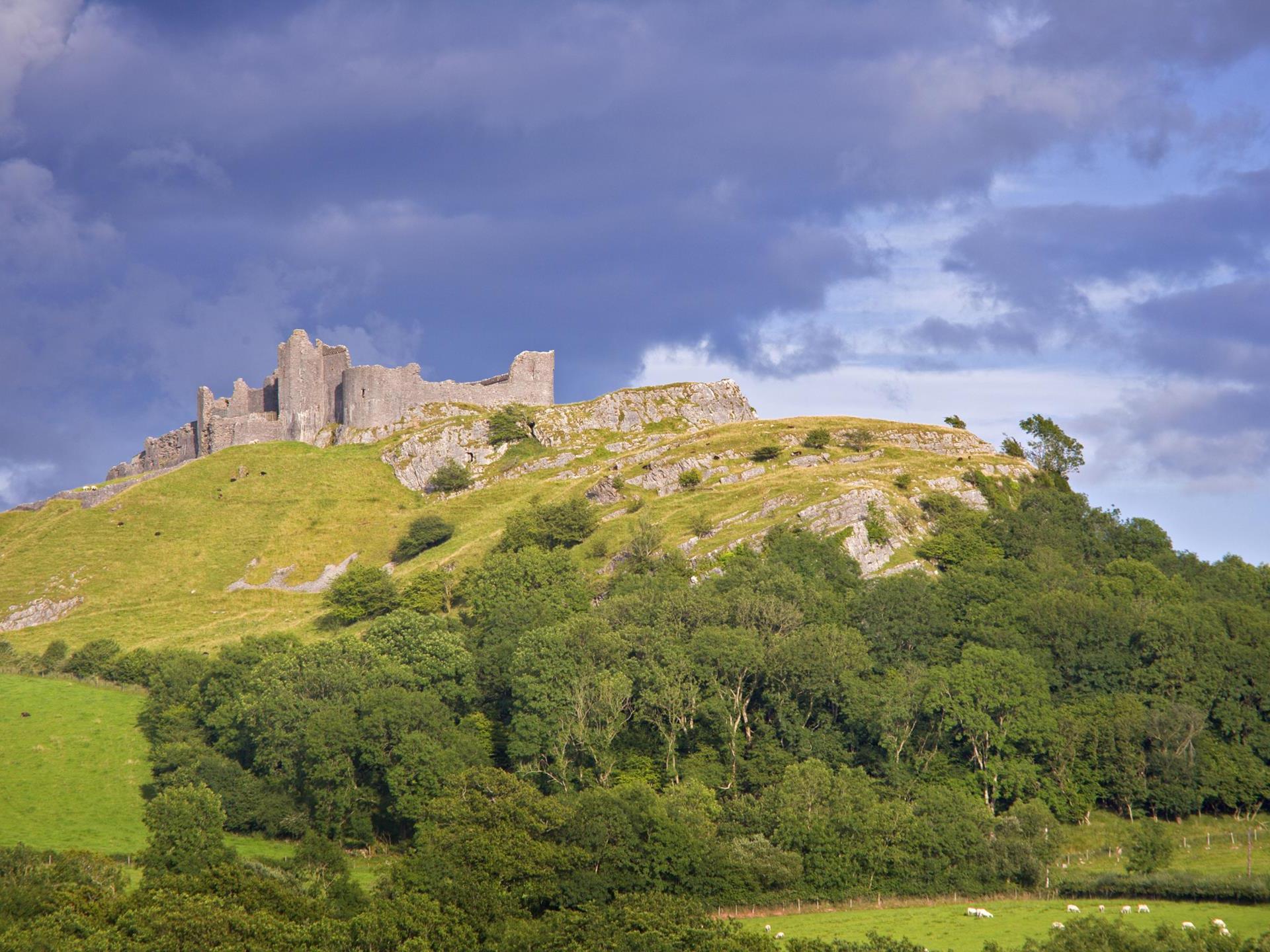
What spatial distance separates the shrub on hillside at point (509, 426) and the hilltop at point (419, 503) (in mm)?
903

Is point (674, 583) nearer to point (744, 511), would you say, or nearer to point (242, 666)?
point (744, 511)

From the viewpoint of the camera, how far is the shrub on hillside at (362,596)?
103000 millimetres

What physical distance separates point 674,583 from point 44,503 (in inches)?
3092

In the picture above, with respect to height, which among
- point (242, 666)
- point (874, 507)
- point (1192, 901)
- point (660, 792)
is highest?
point (874, 507)

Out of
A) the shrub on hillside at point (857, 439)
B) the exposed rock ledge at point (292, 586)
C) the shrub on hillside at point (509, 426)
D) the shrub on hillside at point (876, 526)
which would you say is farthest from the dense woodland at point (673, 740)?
the shrub on hillside at point (509, 426)

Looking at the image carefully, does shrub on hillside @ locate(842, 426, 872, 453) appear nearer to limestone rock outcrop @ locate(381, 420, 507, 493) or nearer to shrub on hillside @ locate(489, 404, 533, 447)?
shrub on hillside @ locate(489, 404, 533, 447)

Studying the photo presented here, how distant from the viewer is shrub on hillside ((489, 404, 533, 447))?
14350cm

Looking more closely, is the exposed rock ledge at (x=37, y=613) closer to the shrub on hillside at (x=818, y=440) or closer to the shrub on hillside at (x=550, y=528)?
the shrub on hillside at (x=550, y=528)

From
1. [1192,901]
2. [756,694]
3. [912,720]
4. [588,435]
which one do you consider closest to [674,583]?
[756,694]

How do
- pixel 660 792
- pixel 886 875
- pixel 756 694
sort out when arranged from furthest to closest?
pixel 756 694 < pixel 660 792 < pixel 886 875

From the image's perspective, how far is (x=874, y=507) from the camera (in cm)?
10331

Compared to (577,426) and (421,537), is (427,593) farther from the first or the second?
(577,426)

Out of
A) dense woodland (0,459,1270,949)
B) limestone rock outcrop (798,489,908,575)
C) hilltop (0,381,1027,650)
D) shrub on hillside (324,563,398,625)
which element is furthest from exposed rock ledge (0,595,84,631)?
limestone rock outcrop (798,489,908,575)

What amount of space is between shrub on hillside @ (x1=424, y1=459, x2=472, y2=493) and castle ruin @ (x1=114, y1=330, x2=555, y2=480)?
13918mm
